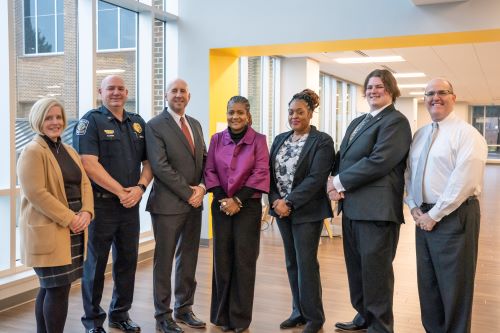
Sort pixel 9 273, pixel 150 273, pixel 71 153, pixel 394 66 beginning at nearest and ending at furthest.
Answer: pixel 71 153
pixel 9 273
pixel 150 273
pixel 394 66

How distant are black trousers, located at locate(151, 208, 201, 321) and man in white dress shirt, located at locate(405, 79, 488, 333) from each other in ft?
5.22

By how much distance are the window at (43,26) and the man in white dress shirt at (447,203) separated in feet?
11.5

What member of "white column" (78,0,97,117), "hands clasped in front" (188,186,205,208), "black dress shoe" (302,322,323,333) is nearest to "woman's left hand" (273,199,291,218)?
"hands clasped in front" (188,186,205,208)

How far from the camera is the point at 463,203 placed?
9.98 feet

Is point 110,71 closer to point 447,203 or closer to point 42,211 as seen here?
point 42,211

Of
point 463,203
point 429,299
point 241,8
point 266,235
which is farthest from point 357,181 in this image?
point 266,235

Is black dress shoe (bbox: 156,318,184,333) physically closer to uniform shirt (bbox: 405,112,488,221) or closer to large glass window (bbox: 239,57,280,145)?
uniform shirt (bbox: 405,112,488,221)

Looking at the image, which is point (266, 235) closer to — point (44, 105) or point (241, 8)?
point (241, 8)

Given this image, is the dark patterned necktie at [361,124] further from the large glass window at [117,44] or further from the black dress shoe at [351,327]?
the large glass window at [117,44]

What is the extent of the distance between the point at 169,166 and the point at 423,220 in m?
1.73

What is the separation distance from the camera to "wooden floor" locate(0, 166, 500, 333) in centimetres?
384

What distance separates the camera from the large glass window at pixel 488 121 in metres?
25.7

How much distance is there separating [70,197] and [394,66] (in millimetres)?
8999

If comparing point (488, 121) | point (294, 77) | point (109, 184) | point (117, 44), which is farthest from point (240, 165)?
point (488, 121)
